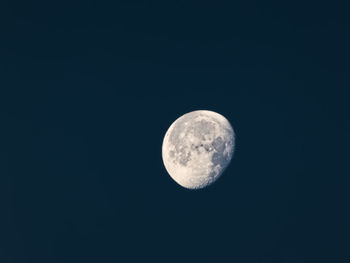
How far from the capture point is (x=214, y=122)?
14094mm

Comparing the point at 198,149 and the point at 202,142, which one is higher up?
the point at 202,142

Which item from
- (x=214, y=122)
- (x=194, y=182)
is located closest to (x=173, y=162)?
(x=194, y=182)

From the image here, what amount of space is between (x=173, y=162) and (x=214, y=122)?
228 centimetres

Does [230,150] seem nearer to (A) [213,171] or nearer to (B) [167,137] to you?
(A) [213,171]

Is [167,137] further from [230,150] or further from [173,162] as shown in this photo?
[230,150]

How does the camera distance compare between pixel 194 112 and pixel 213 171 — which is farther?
pixel 194 112

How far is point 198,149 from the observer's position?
518 inches

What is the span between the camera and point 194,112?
14.9 meters

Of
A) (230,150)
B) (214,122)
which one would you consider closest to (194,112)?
(214,122)

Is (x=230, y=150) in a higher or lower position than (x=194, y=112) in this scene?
lower

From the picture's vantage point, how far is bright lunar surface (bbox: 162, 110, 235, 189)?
43.5 feet

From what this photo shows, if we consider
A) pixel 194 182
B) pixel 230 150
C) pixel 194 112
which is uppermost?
pixel 194 112

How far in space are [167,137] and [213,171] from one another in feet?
8.30

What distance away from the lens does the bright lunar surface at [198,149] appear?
13273 mm
